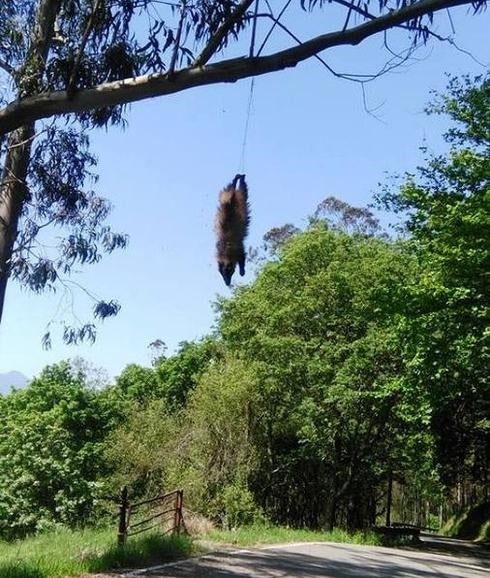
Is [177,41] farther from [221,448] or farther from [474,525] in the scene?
[474,525]

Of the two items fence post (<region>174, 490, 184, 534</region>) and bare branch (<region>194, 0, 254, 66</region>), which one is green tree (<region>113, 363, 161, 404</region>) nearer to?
fence post (<region>174, 490, 184, 534</region>)

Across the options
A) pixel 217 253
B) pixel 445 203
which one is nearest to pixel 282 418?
pixel 445 203

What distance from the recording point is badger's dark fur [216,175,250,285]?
17.2 ft

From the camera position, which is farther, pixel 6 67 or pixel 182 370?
pixel 182 370

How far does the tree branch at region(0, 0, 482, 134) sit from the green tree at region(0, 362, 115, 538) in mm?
19215

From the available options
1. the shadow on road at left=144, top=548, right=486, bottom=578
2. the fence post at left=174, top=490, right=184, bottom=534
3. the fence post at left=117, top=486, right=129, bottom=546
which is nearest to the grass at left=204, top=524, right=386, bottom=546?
the fence post at left=174, top=490, right=184, bottom=534

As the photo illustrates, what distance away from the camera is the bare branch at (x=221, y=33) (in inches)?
239

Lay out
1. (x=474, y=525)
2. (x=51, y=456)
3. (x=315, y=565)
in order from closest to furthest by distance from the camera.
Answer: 1. (x=315, y=565)
2. (x=51, y=456)
3. (x=474, y=525)

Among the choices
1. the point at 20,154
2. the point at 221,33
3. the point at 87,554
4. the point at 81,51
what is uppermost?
the point at 20,154

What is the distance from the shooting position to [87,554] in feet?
31.3

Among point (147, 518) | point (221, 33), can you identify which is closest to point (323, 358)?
point (147, 518)

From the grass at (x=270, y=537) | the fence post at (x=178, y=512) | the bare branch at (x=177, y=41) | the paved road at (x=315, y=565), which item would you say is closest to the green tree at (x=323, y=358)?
the grass at (x=270, y=537)

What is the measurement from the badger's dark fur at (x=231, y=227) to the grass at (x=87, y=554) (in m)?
4.77

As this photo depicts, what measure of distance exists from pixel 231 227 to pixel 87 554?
6075 millimetres
